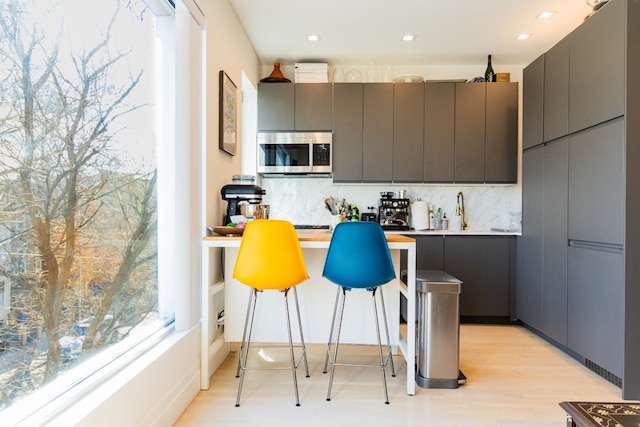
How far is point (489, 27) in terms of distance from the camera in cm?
340

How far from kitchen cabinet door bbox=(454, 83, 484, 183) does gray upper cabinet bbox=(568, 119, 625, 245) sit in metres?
1.15

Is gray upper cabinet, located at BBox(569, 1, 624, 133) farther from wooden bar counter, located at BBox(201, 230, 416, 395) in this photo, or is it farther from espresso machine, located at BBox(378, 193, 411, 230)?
espresso machine, located at BBox(378, 193, 411, 230)

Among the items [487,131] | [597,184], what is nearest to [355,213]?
[487,131]

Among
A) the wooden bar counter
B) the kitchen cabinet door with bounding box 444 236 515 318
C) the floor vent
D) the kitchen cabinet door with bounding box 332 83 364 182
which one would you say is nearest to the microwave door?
the kitchen cabinet door with bounding box 332 83 364 182

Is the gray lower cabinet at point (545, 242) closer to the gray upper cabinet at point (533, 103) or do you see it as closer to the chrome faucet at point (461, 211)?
the gray upper cabinet at point (533, 103)

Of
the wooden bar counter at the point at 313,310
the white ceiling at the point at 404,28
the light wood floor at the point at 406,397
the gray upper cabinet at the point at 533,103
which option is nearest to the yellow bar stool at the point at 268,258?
the light wood floor at the point at 406,397

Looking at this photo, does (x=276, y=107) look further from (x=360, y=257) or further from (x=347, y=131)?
(x=360, y=257)

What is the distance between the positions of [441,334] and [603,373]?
3.92 feet

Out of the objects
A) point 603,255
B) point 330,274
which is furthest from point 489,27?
point 330,274

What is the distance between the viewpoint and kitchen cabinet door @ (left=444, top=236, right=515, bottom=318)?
380cm

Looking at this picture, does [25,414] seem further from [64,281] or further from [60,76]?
[60,76]

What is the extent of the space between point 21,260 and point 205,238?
4.00 ft

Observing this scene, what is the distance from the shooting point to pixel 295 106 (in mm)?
4062

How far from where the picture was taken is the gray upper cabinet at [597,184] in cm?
237
